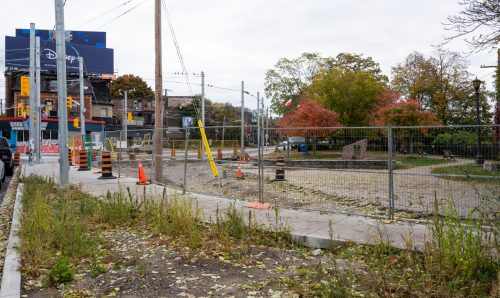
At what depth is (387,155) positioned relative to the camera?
8266mm

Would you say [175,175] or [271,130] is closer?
[271,130]

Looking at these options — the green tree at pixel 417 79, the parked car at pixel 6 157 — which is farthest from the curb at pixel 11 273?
the green tree at pixel 417 79

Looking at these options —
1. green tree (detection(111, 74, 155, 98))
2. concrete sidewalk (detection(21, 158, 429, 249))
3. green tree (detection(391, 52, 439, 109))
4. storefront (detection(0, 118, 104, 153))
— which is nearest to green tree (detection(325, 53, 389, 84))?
green tree (detection(391, 52, 439, 109))

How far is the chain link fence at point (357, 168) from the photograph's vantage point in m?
7.26

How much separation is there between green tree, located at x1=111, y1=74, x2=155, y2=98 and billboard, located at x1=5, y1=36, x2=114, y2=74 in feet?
99.8

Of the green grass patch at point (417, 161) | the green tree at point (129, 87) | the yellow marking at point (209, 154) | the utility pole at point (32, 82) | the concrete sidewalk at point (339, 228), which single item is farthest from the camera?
the green tree at point (129, 87)

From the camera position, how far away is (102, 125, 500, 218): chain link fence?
726cm

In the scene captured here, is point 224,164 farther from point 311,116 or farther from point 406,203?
point 311,116

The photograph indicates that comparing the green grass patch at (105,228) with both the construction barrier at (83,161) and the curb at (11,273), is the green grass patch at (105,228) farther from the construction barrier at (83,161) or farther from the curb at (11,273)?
the construction barrier at (83,161)

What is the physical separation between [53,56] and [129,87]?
37670mm

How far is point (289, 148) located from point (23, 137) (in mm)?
54986

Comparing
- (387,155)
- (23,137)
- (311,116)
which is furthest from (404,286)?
(23,137)

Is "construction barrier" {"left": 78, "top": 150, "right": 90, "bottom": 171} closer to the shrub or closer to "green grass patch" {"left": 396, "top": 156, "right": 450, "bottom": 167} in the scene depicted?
"green grass patch" {"left": 396, "top": 156, "right": 450, "bottom": 167}

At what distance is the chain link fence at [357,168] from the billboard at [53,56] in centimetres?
5707
